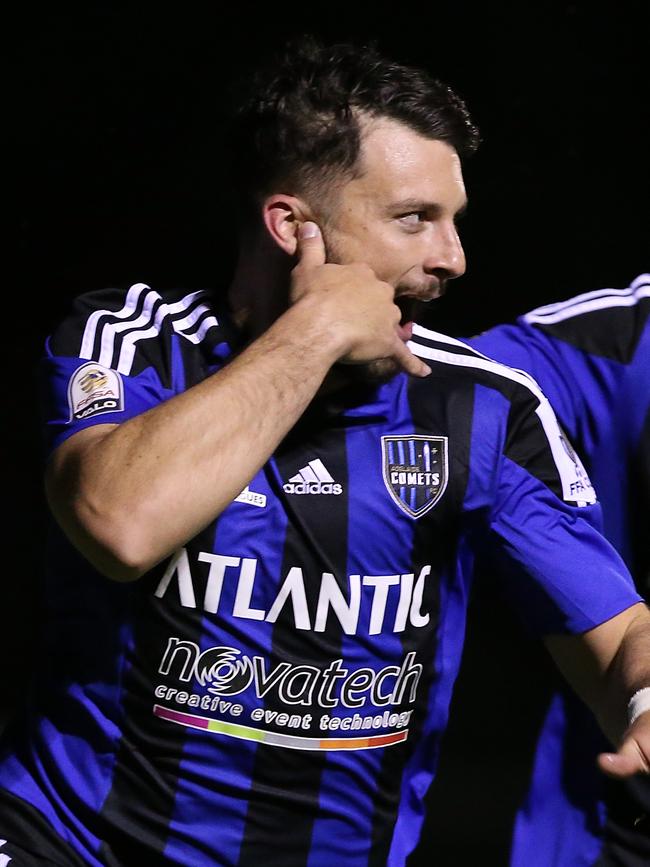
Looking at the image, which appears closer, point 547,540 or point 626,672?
point 626,672

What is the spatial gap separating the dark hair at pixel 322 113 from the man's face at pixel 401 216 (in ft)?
0.11

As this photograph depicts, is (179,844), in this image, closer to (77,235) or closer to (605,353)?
(605,353)

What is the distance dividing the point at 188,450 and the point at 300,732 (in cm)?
52

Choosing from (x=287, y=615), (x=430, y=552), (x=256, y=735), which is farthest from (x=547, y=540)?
(x=256, y=735)

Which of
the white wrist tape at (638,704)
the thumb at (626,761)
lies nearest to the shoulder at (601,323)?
the white wrist tape at (638,704)

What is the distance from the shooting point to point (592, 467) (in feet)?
8.60

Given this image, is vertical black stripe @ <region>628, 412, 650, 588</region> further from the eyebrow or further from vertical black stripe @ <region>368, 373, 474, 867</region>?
the eyebrow

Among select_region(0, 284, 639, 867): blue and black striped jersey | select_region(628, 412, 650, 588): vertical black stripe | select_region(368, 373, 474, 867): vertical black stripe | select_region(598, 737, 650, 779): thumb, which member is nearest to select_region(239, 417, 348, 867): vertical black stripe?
select_region(0, 284, 639, 867): blue and black striped jersey

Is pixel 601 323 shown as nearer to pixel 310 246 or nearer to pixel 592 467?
pixel 592 467

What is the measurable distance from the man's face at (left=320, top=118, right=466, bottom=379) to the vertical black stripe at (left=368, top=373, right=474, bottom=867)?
0.11 meters

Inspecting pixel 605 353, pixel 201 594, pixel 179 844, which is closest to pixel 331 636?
pixel 201 594

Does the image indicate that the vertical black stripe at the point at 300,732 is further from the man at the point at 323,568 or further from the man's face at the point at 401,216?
the man's face at the point at 401,216

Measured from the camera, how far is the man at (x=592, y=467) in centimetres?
259

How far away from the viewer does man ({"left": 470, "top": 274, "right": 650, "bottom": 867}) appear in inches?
102
